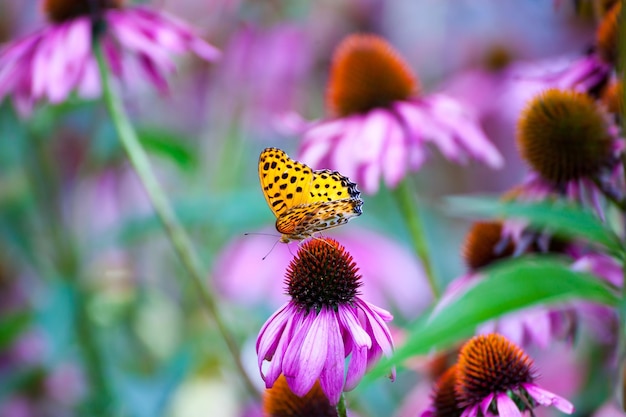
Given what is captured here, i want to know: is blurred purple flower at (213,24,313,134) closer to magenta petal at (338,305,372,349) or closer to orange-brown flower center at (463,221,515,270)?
orange-brown flower center at (463,221,515,270)

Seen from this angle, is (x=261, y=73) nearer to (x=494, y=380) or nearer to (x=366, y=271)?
(x=366, y=271)

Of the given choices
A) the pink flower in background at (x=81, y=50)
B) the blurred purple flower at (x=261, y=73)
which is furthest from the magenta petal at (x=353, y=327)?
the blurred purple flower at (x=261, y=73)

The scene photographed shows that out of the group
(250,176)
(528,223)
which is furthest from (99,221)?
(528,223)

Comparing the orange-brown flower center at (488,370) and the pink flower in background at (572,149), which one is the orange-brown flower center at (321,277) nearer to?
the orange-brown flower center at (488,370)

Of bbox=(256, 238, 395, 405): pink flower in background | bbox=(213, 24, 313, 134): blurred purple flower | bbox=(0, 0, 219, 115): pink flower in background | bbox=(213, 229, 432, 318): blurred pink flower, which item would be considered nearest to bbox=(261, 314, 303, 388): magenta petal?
bbox=(256, 238, 395, 405): pink flower in background

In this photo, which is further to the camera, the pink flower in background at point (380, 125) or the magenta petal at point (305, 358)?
the pink flower in background at point (380, 125)

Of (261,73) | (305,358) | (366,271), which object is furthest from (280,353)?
(261,73)

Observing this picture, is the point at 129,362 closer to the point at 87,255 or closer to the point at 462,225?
the point at 87,255
